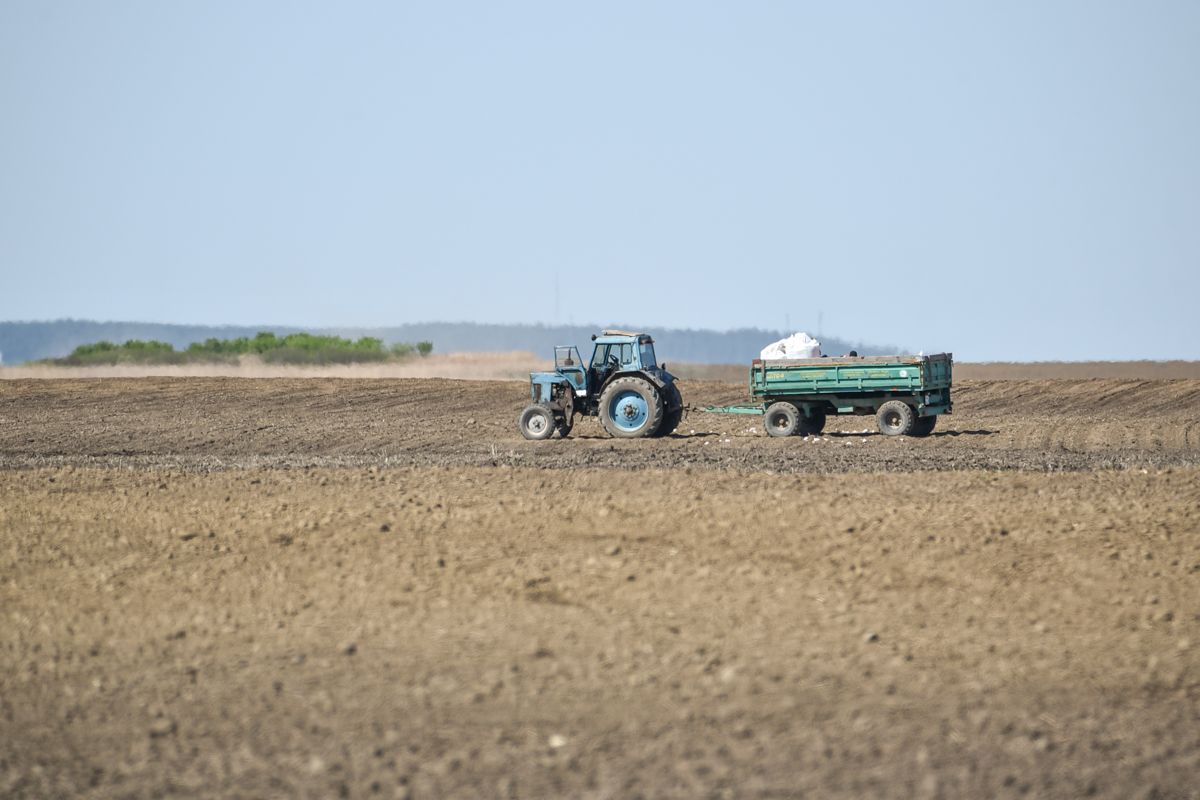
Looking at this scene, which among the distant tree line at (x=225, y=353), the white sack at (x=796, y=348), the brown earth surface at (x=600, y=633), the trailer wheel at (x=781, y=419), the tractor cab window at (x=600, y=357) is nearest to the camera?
the brown earth surface at (x=600, y=633)

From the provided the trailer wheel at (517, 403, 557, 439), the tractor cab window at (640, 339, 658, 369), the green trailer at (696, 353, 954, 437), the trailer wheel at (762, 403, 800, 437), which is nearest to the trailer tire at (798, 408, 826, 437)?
the green trailer at (696, 353, 954, 437)

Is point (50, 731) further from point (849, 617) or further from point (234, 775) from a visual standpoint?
point (849, 617)

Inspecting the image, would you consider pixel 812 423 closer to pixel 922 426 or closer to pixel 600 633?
pixel 922 426

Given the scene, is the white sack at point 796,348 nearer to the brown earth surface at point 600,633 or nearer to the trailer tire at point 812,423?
the trailer tire at point 812,423

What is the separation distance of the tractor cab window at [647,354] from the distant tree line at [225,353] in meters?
31.1

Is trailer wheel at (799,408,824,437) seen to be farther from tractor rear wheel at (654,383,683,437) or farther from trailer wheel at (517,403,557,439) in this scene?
trailer wheel at (517,403,557,439)

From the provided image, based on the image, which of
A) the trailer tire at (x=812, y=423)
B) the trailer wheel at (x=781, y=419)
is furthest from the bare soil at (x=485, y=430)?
the trailer tire at (x=812, y=423)

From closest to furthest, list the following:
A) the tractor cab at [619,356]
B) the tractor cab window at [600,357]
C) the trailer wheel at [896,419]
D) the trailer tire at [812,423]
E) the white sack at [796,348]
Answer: the tractor cab at [619,356] < the tractor cab window at [600,357] < the trailer wheel at [896,419] < the trailer tire at [812,423] < the white sack at [796,348]

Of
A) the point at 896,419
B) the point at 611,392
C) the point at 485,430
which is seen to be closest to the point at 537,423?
the point at 611,392

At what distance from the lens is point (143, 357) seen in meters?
52.7

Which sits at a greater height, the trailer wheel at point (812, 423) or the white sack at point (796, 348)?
the white sack at point (796, 348)

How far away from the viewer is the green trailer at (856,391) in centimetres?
2250

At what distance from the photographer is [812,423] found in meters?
23.7

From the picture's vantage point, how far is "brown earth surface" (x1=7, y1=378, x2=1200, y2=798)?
5910mm
